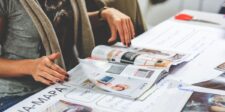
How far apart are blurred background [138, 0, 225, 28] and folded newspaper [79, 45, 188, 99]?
955 mm

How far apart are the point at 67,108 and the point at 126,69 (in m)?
0.24

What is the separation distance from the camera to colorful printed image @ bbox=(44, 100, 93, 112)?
0.80 m

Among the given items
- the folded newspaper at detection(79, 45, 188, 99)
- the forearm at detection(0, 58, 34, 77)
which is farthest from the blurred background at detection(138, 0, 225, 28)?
the forearm at detection(0, 58, 34, 77)

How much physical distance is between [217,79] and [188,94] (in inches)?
5.1

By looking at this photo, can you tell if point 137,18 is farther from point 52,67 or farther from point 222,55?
point 52,67

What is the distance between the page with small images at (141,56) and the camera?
1.00 m

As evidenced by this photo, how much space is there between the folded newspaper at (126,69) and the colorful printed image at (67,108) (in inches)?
3.7

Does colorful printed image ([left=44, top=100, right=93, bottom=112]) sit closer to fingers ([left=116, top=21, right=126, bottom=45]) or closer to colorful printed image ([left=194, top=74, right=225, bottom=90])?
colorful printed image ([left=194, top=74, right=225, bottom=90])

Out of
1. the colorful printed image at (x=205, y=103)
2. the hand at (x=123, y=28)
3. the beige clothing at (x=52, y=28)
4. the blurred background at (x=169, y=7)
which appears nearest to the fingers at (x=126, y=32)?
the hand at (x=123, y=28)

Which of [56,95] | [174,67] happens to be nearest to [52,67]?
[56,95]

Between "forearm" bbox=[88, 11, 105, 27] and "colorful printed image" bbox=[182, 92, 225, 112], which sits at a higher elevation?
"forearm" bbox=[88, 11, 105, 27]

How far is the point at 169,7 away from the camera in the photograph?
2092mm

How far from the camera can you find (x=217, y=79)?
0.94 meters

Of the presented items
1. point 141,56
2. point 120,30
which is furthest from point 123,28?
point 141,56
